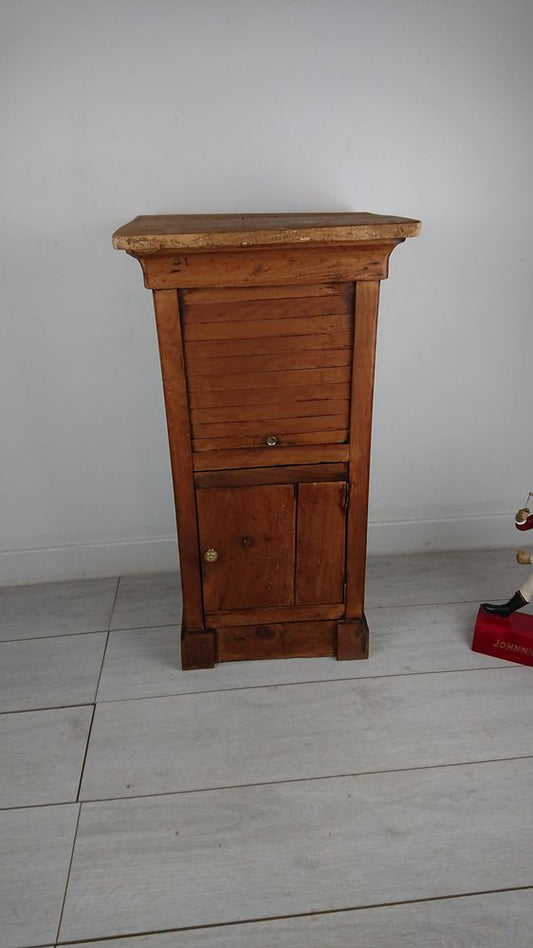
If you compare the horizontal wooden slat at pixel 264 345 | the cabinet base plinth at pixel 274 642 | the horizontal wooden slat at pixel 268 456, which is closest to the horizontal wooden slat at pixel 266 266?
the horizontal wooden slat at pixel 264 345

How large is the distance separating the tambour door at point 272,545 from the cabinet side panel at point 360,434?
2cm

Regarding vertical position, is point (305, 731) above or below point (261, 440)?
below

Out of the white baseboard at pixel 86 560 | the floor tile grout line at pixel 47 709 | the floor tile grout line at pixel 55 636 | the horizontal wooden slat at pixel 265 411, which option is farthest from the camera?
the white baseboard at pixel 86 560

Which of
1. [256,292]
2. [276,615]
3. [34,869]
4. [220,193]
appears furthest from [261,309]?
[34,869]

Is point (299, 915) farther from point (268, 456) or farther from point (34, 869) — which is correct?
point (268, 456)

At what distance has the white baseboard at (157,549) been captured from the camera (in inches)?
75.0

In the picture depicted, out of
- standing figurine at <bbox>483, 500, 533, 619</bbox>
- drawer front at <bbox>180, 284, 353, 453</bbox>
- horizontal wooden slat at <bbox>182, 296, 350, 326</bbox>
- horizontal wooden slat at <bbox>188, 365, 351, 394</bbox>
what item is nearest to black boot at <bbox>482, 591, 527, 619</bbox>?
standing figurine at <bbox>483, 500, 533, 619</bbox>

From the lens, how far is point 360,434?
1.37m

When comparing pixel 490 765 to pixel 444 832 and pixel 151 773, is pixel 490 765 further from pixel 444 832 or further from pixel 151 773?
pixel 151 773

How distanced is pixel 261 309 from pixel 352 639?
809 millimetres

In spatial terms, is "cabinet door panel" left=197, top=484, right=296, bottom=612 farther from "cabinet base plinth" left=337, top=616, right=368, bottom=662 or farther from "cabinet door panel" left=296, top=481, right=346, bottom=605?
"cabinet base plinth" left=337, top=616, right=368, bottom=662

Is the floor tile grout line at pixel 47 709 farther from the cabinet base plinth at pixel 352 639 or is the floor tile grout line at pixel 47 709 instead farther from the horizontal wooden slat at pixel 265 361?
the horizontal wooden slat at pixel 265 361

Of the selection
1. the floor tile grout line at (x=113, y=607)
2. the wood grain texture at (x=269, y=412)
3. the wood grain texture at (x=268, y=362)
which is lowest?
the floor tile grout line at (x=113, y=607)

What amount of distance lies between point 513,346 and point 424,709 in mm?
1034
